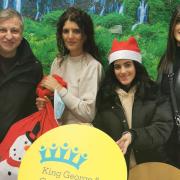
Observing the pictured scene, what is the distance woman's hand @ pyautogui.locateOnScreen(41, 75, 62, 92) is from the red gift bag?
0.03m

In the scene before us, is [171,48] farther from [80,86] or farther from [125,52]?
[80,86]

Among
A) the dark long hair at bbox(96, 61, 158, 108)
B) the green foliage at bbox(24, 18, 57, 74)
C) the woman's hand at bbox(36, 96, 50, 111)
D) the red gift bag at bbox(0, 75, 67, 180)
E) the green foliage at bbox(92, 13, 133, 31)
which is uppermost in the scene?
the green foliage at bbox(92, 13, 133, 31)

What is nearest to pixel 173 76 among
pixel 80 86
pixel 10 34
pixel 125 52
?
pixel 125 52

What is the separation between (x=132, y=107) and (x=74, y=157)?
20.6 inches

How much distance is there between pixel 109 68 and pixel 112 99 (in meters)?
0.20

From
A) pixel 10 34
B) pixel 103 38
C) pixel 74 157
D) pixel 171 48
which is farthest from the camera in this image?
pixel 103 38

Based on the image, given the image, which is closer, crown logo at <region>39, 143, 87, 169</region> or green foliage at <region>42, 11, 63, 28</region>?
crown logo at <region>39, 143, 87, 169</region>

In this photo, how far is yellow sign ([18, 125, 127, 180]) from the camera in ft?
5.38

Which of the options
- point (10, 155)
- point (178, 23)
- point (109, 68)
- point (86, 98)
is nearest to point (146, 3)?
point (178, 23)

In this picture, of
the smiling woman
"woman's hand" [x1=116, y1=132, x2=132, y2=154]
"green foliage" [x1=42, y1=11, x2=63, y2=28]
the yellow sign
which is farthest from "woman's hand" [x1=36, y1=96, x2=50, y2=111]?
"green foliage" [x1=42, y1=11, x2=63, y2=28]

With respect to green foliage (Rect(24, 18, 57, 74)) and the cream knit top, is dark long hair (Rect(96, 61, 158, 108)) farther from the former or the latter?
green foliage (Rect(24, 18, 57, 74))

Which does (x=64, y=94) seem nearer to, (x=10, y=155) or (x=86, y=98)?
(x=86, y=98)

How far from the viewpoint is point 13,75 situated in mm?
2176

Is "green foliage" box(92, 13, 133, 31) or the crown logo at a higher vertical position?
"green foliage" box(92, 13, 133, 31)
